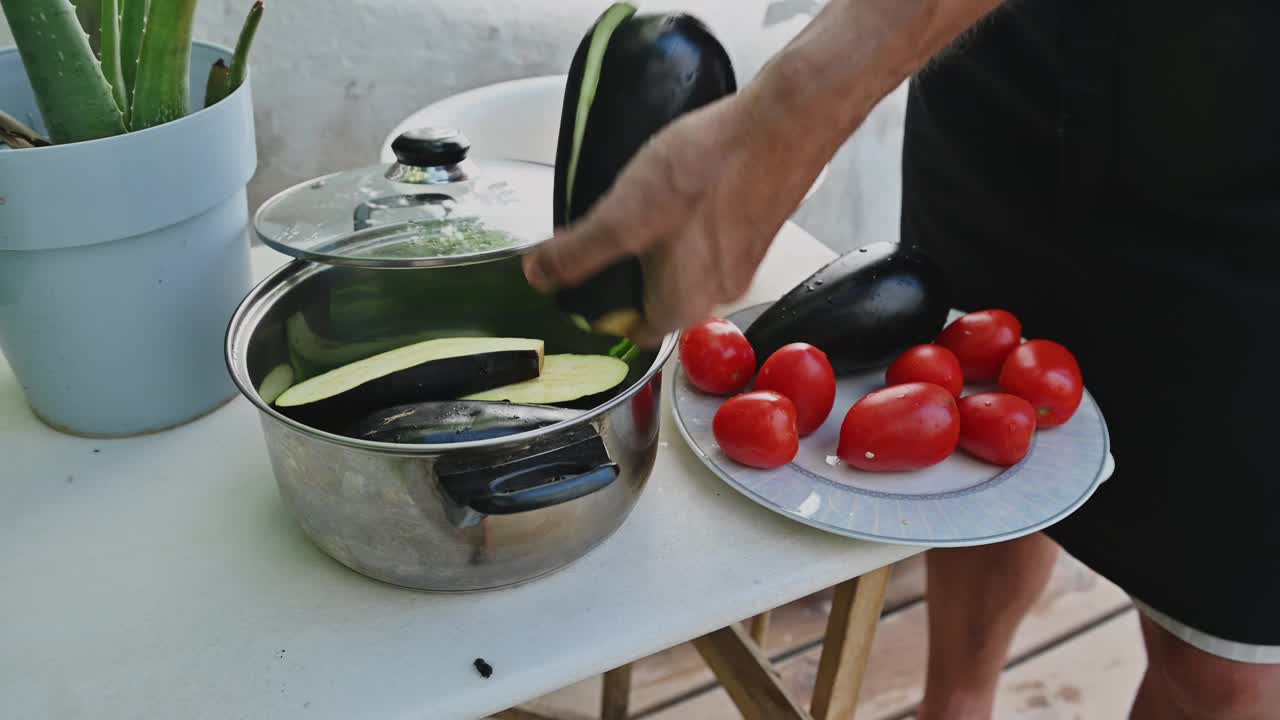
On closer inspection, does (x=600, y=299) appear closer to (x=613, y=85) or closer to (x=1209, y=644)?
(x=613, y=85)

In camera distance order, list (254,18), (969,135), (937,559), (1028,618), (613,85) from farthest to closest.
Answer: (1028,618), (937,559), (969,135), (254,18), (613,85)

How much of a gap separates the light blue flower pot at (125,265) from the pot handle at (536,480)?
0.31 metres

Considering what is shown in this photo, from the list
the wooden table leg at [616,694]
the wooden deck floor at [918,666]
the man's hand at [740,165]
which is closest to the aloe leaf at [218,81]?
the man's hand at [740,165]

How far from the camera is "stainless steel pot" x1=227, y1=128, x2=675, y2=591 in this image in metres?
0.51

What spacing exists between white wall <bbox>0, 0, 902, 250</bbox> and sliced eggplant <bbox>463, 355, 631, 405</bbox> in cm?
63

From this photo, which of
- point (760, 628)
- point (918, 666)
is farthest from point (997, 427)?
point (918, 666)

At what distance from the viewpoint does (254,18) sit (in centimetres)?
65

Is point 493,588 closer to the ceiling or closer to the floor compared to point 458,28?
closer to the floor

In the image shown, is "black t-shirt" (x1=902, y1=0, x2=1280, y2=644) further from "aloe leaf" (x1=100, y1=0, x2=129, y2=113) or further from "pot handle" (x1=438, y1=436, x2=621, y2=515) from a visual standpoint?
"aloe leaf" (x1=100, y1=0, x2=129, y2=113)

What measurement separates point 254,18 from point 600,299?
0.32 m

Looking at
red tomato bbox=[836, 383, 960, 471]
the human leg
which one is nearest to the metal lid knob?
red tomato bbox=[836, 383, 960, 471]

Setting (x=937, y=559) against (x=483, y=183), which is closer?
(x=483, y=183)

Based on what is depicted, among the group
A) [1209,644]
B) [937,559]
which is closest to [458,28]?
[937,559]

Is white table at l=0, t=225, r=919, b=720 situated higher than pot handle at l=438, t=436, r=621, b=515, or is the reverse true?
pot handle at l=438, t=436, r=621, b=515
